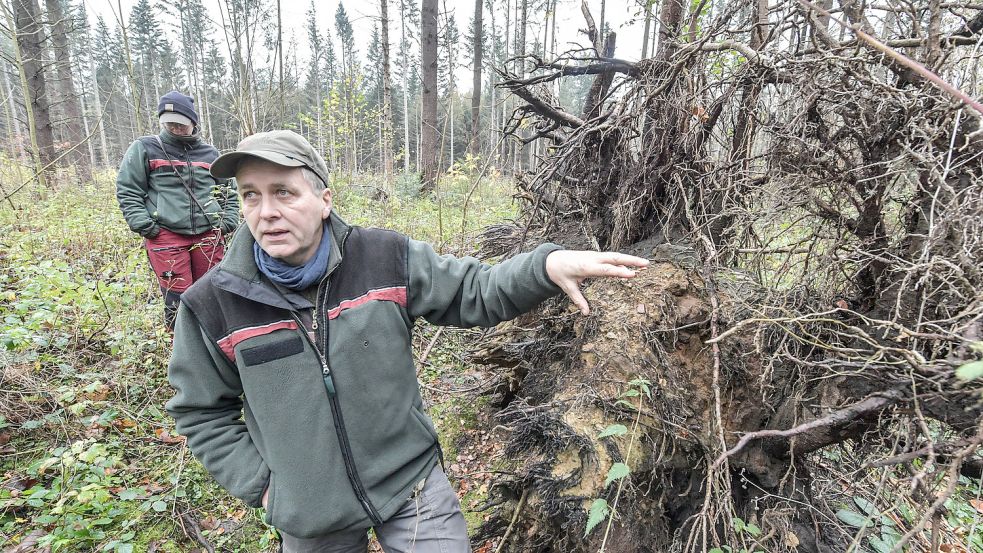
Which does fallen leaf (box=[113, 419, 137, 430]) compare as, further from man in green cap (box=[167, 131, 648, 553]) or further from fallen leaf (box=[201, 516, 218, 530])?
man in green cap (box=[167, 131, 648, 553])

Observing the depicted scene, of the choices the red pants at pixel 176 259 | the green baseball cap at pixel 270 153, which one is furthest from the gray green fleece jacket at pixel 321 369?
the red pants at pixel 176 259

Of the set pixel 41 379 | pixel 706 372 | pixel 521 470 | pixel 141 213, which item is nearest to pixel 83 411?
pixel 41 379

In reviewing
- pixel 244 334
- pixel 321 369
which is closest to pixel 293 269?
pixel 244 334

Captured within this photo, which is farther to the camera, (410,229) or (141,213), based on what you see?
(410,229)

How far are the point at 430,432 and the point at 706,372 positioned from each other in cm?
136

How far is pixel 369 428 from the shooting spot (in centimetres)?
166

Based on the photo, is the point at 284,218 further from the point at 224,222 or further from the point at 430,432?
the point at 224,222

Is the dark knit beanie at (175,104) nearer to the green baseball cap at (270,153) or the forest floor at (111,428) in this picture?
the forest floor at (111,428)

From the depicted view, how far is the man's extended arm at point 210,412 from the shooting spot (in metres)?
1.60

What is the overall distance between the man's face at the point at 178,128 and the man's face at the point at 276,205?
2.84 meters

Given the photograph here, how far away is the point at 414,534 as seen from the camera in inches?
68.1

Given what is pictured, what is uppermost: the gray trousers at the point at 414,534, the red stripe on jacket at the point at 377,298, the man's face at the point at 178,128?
the man's face at the point at 178,128

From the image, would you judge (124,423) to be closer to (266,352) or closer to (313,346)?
(266,352)

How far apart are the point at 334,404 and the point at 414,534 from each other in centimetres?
65
